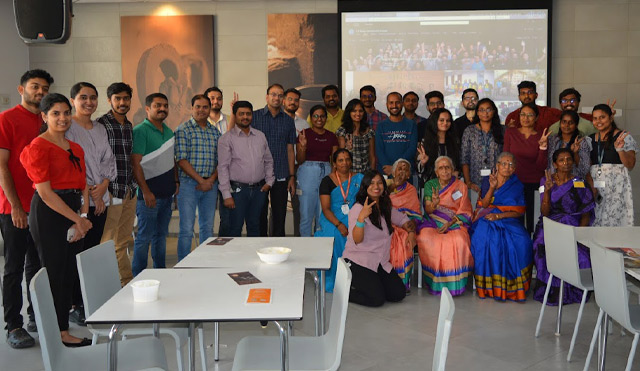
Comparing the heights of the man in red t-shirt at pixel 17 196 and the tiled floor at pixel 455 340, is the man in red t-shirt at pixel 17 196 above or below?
above

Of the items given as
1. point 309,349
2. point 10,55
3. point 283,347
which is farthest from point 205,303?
point 10,55

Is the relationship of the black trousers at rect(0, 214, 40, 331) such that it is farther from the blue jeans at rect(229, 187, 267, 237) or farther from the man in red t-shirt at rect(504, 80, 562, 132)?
the man in red t-shirt at rect(504, 80, 562, 132)

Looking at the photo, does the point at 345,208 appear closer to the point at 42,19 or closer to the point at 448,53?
the point at 42,19

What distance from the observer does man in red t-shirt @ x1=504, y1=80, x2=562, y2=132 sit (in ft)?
19.5

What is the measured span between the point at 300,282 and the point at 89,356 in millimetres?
934

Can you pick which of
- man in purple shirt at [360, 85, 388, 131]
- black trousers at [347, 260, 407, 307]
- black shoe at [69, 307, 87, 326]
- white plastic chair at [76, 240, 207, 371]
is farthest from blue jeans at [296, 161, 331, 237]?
white plastic chair at [76, 240, 207, 371]

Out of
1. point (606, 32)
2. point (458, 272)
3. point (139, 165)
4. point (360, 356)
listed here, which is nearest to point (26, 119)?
point (139, 165)

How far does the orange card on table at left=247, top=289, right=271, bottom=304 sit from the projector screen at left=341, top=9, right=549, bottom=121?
5950 mm

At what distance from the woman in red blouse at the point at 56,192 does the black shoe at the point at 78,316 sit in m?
0.60

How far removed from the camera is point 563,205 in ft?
15.8

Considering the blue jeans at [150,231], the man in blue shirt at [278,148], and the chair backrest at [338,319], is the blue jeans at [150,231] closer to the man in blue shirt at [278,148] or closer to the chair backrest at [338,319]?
the man in blue shirt at [278,148]

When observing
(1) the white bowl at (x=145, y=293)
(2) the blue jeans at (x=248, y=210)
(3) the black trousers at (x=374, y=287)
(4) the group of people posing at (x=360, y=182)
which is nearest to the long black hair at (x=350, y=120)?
(4) the group of people posing at (x=360, y=182)

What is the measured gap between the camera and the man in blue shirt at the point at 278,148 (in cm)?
555

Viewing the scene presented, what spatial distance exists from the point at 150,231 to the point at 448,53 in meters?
4.98
